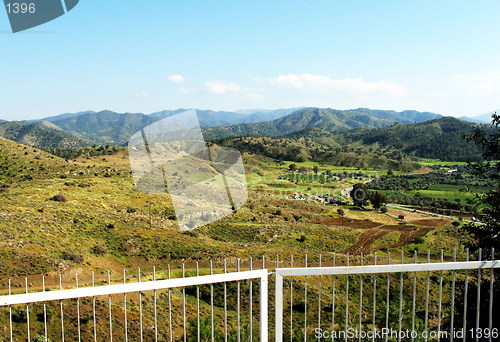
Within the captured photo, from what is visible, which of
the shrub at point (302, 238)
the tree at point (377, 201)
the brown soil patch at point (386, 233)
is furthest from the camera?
the tree at point (377, 201)

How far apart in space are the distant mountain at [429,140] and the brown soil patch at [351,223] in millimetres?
92103

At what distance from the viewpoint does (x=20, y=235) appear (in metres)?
24.7

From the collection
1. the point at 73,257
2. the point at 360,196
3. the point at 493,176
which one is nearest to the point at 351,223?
the point at 360,196

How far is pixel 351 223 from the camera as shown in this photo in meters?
51.3

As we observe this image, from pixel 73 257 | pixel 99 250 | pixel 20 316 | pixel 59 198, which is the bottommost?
pixel 99 250

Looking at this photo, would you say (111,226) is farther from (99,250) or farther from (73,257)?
(73,257)

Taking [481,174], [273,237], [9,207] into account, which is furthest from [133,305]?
[273,237]

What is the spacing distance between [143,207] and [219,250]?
12994 mm

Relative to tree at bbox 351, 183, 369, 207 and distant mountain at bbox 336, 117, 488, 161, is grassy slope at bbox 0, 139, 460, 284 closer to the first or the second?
tree at bbox 351, 183, 369, 207

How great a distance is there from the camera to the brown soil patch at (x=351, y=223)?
162 ft

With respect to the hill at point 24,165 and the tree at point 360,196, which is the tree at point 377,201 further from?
the hill at point 24,165

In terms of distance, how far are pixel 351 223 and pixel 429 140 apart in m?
120

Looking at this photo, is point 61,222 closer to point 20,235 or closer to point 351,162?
point 20,235

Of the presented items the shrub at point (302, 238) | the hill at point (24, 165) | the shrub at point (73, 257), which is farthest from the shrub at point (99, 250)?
the hill at point (24, 165)
